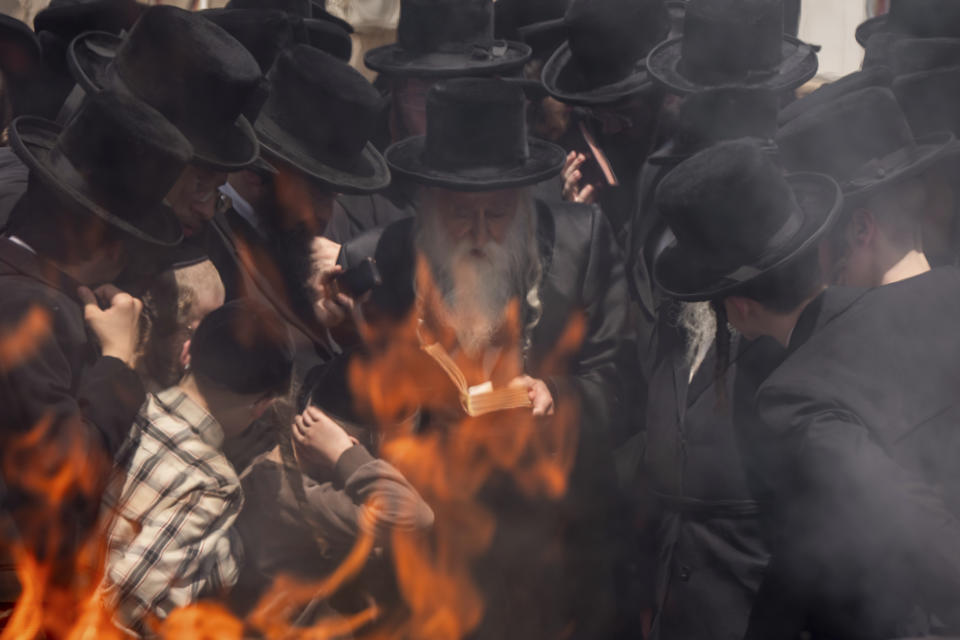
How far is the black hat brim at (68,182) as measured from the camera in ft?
12.0

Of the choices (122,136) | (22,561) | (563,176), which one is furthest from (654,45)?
(22,561)

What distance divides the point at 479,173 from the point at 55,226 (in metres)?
1.88

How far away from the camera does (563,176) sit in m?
5.90

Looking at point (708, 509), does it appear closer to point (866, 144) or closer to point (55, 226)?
point (866, 144)

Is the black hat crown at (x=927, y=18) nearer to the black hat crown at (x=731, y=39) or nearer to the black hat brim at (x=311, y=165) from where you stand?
the black hat crown at (x=731, y=39)

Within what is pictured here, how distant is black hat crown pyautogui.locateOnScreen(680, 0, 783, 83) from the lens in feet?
16.7

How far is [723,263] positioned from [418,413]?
64.3 inches

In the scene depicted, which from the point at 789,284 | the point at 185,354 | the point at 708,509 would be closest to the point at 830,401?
the point at 789,284

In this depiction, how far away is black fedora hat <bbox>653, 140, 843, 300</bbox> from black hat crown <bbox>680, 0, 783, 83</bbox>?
126 centimetres

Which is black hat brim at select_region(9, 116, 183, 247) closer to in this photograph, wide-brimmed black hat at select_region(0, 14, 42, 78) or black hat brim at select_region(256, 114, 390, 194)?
black hat brim at select_region(256, 114, 390, 194)

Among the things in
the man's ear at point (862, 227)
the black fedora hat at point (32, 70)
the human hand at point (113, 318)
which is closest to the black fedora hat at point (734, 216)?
the man's ear at point (862, 227)

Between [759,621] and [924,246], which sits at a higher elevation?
[924,246]

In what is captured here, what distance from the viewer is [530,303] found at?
16.6ft

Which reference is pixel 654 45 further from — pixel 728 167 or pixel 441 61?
pixel 728 167
